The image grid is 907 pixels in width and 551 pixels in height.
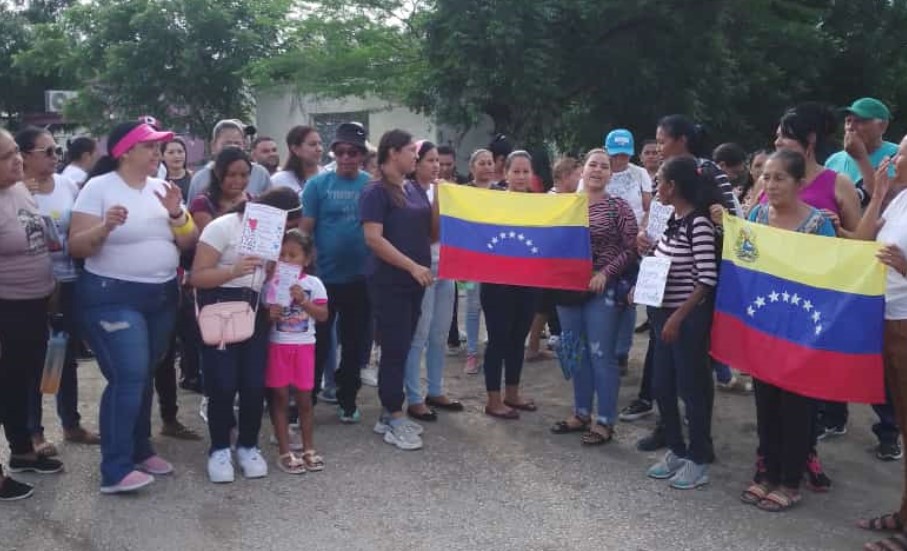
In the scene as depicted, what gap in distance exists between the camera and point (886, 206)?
4637 mm

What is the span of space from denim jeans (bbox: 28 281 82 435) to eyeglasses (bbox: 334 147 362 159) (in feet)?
6.24

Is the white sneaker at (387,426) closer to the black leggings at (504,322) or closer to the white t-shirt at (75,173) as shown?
the black leggings at (504,322)

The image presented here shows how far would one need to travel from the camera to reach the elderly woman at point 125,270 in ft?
15.4

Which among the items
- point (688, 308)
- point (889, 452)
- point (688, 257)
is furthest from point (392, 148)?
point (889, 452)

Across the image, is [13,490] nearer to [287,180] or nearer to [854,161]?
[287,180]

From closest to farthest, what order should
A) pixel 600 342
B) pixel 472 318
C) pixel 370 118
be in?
pixel 600 342 < pixel 472 318 < pixel 370 118

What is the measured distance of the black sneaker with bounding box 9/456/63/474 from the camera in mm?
5137

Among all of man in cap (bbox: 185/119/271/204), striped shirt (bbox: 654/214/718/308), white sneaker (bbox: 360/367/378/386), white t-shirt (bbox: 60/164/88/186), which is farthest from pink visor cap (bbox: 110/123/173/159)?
white sneaker (bbox: 360/367/378/386)

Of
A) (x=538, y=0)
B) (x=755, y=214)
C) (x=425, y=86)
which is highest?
(x=538, y=0)

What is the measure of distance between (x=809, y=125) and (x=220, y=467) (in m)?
3.94

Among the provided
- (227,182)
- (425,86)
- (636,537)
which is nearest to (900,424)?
(636,537)

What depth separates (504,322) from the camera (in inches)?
244

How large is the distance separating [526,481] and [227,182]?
8.21 ft

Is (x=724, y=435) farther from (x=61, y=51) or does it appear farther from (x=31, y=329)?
(x=61, y=51)
